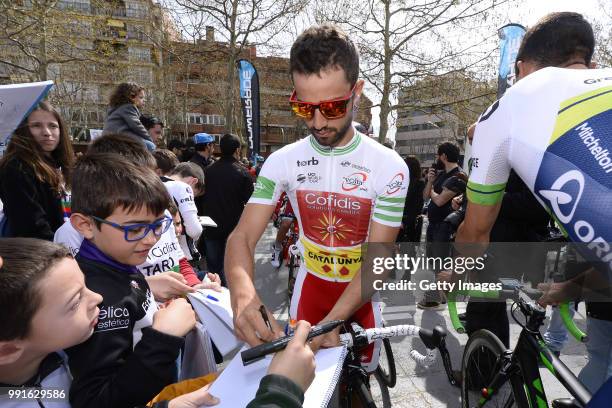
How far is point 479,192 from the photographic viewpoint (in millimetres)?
1490

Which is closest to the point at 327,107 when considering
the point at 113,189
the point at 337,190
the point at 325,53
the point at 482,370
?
the point at 325,53

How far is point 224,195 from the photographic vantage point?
16.7 feet

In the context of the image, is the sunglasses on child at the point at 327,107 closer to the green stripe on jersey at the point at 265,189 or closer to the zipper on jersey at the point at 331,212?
the zipper on jersey at the point at 331,212

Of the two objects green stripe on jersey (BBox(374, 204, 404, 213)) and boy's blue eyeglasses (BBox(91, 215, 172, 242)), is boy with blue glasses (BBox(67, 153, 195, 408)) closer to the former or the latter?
boy's blue eyeglasses (BBox(91, 215, 172, 242))

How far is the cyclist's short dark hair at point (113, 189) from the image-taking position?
1.46 m

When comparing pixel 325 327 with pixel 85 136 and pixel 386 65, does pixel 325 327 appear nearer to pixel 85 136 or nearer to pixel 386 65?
pixel 386 65

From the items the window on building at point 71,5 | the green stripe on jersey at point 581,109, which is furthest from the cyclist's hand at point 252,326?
the window on building at point 71,5

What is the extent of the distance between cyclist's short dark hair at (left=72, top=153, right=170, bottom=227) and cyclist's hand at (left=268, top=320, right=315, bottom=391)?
2.87 feet

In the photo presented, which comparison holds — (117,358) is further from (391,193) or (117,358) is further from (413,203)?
(413,203)

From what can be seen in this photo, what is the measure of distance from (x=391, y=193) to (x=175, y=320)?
1156 mm

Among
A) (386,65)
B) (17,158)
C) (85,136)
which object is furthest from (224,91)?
(17,158)

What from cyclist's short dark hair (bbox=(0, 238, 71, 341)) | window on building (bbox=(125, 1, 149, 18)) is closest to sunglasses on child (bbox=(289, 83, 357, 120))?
cyclist's short dark hair (bbox=(0, 238, 71, 341))

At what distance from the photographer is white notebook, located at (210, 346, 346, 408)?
106cm

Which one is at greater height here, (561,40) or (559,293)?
(561,40)
